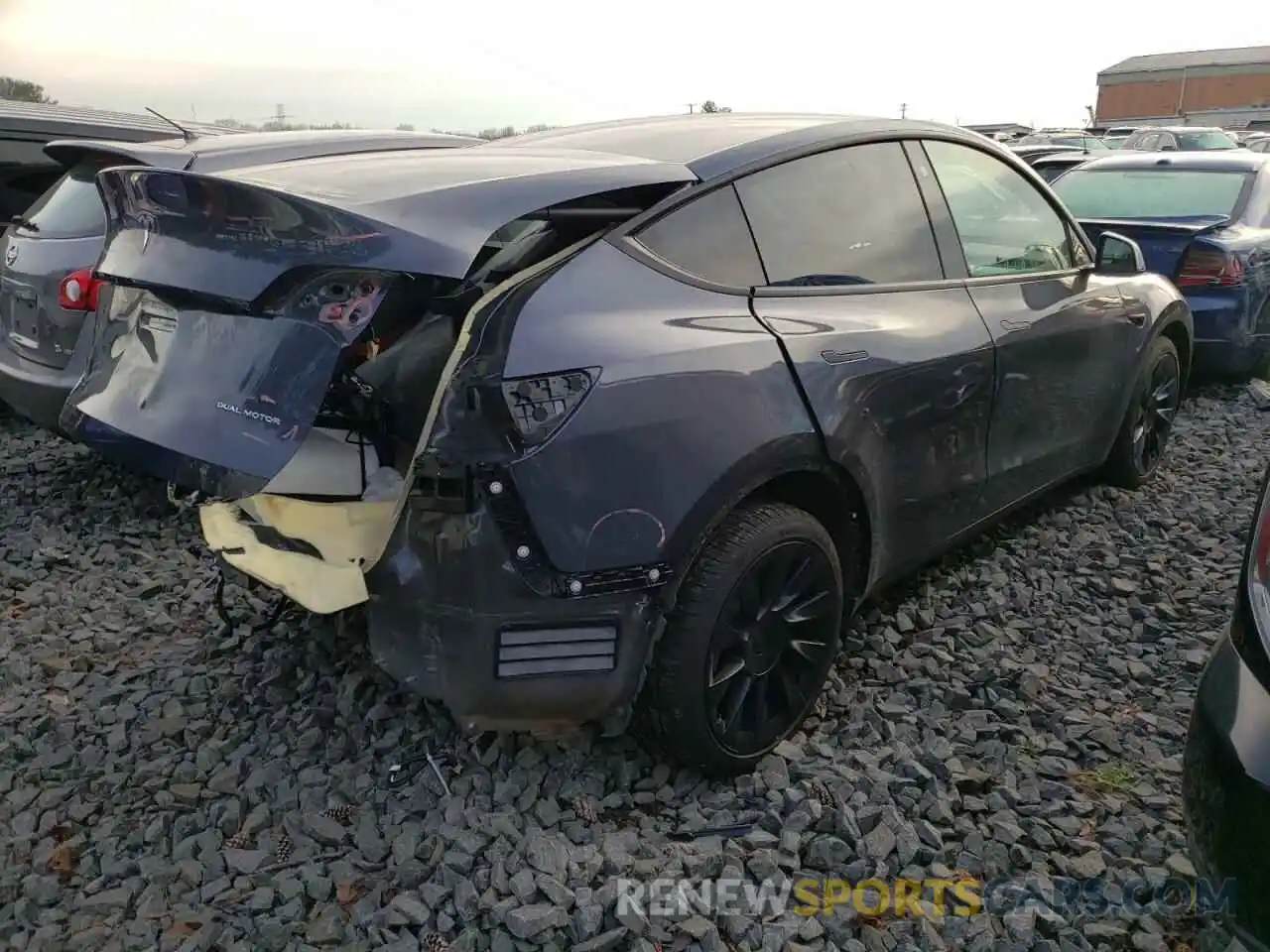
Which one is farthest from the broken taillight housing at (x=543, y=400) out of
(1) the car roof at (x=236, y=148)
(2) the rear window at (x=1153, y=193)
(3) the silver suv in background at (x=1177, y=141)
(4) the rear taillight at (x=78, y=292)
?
(3) the silver suv in background at (x=1177, y=141)

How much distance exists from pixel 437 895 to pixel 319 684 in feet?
3.40

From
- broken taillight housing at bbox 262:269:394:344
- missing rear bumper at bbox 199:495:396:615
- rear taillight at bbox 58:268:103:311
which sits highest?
broken taillight housing at bbox 262:269:394:344

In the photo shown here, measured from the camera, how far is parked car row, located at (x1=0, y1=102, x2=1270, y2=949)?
210 centimetres

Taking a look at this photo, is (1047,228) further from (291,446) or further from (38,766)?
(38,766)

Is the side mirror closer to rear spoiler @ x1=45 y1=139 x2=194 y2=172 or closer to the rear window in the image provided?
the rear window

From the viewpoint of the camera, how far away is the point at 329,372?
2062 mm

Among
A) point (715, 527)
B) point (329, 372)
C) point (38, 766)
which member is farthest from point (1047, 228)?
point (38, 766)

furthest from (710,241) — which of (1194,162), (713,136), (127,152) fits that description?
(1194,162)

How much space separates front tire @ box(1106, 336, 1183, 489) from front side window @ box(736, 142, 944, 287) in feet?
5.52

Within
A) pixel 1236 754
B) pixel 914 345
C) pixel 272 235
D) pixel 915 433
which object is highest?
pixel 272 235

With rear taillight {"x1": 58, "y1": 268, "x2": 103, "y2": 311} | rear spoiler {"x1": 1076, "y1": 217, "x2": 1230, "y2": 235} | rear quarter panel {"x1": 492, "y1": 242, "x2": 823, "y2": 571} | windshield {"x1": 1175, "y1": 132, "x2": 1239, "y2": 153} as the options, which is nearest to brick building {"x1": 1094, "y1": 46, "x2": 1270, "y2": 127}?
windshield {"x1": 1175, "y1": 132, "x2": 1239, "y2": 153}

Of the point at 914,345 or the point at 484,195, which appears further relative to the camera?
the point at 914,345

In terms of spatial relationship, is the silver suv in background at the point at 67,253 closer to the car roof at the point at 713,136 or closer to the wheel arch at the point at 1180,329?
the car roof at the point at 713,136

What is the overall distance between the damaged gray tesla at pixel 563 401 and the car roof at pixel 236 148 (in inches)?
76.1
